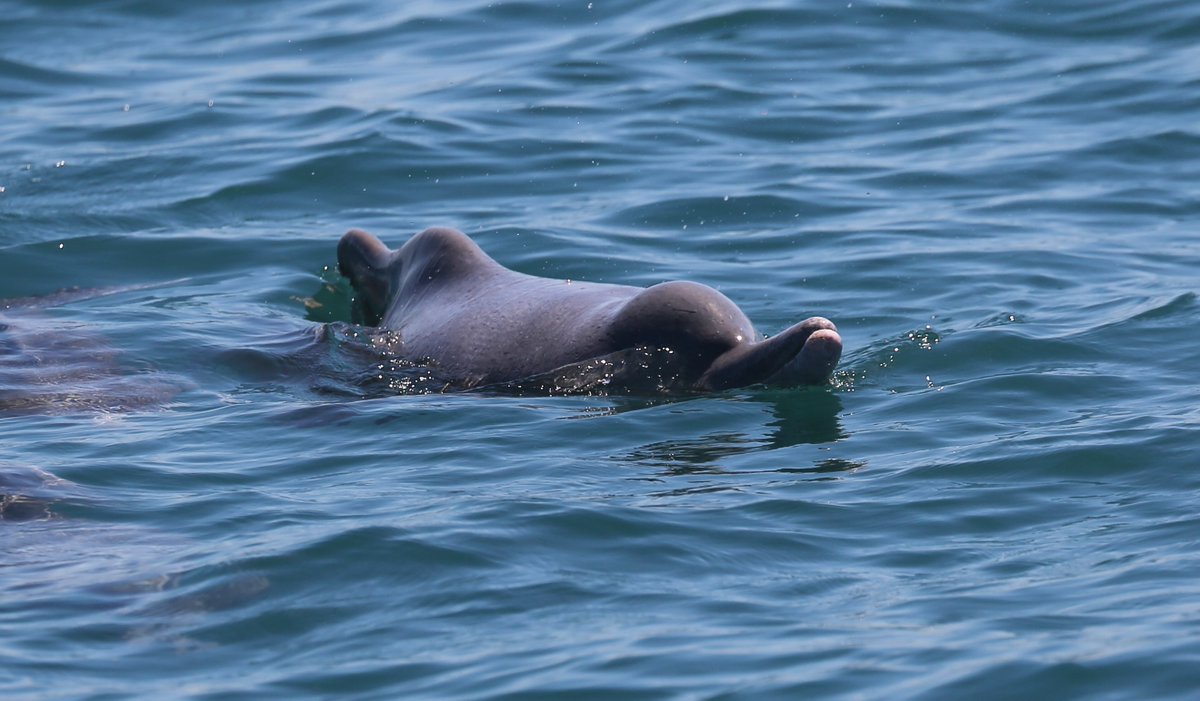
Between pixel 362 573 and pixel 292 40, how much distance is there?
1460 centimetres

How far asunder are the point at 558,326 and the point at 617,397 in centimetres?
56

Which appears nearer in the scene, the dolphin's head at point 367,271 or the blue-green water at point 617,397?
the blue-green water at point 617,397

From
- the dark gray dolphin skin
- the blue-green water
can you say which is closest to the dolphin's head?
the dark gray dolphin skin

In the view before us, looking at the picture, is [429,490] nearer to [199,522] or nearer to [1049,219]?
[199,522]

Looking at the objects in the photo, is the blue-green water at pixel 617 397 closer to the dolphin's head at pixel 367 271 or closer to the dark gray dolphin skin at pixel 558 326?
the dark gray dolphin skin at pixel 558 326

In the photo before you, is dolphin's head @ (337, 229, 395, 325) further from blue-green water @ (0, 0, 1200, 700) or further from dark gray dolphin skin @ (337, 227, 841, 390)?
blue-green water @ (0, 0, 1200, 700)

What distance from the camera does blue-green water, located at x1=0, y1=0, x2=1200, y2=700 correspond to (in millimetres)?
5781

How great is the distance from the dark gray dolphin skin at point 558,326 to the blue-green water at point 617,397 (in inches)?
8.6

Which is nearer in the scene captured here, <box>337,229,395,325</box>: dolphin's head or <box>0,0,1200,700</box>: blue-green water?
<box>0,0,1200,700</box>: blue-green water

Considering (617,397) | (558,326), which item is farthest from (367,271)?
(617,397)

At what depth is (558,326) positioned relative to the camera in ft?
29.2

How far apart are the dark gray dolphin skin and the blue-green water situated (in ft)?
0.72

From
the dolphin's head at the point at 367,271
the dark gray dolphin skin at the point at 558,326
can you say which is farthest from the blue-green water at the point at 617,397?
the dolphin's head at the point at 367,271

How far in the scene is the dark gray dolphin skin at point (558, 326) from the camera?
27.0 ft
